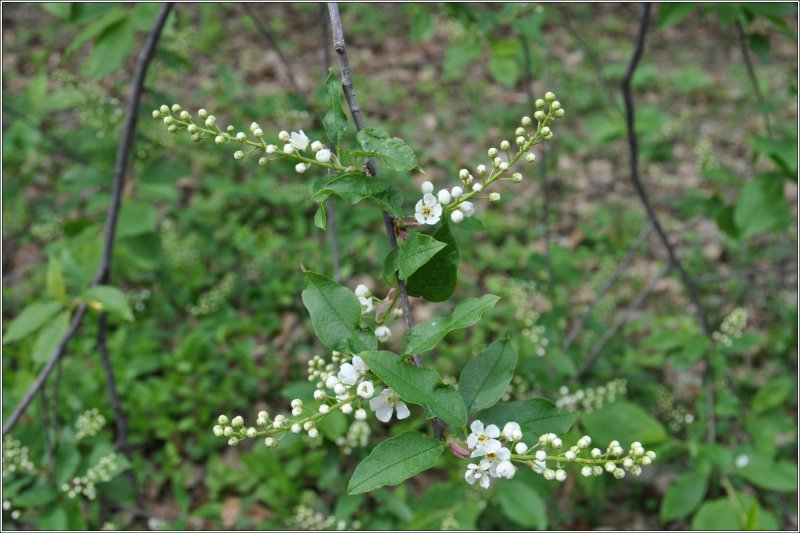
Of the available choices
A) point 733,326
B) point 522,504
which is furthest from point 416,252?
point 733,326

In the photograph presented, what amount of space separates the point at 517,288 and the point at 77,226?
1909 millimetres

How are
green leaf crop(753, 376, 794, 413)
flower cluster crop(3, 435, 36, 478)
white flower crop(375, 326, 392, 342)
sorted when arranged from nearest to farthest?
1. white flower crop(375, 326, 392, 342)
2. flower cluster crop(3, 435, 36, 478)
3. green leaf crop(753, 376, 794, 413)

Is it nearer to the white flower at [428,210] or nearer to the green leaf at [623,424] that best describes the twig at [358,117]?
the white flower at [428,210]

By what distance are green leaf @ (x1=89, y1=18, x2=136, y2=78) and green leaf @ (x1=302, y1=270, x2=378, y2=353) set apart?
5.78ft

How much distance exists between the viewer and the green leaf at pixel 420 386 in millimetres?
1139

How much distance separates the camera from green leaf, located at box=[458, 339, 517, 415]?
50.2 inches

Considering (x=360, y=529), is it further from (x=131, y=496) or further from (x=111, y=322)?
(x=111, y=322)

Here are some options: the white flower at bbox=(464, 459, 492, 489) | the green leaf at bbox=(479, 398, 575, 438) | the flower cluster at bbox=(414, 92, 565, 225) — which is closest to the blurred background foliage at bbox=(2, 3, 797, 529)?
the green leaf at bbox=(479, 398, 575, 438)

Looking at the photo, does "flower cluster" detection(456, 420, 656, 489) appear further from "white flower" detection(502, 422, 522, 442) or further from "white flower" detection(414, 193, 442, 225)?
"white flower" detection(414, 193, 442, 225)

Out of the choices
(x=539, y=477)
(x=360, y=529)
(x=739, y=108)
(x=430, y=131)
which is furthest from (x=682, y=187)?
(x=360, y=529)

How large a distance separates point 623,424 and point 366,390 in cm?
193

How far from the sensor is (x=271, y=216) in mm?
5055

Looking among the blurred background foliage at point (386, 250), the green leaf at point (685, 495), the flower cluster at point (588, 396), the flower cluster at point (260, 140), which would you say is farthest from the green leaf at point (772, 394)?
the flower cluster at point (260, 140)

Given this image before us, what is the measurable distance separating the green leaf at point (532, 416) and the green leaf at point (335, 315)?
30 centimetres
